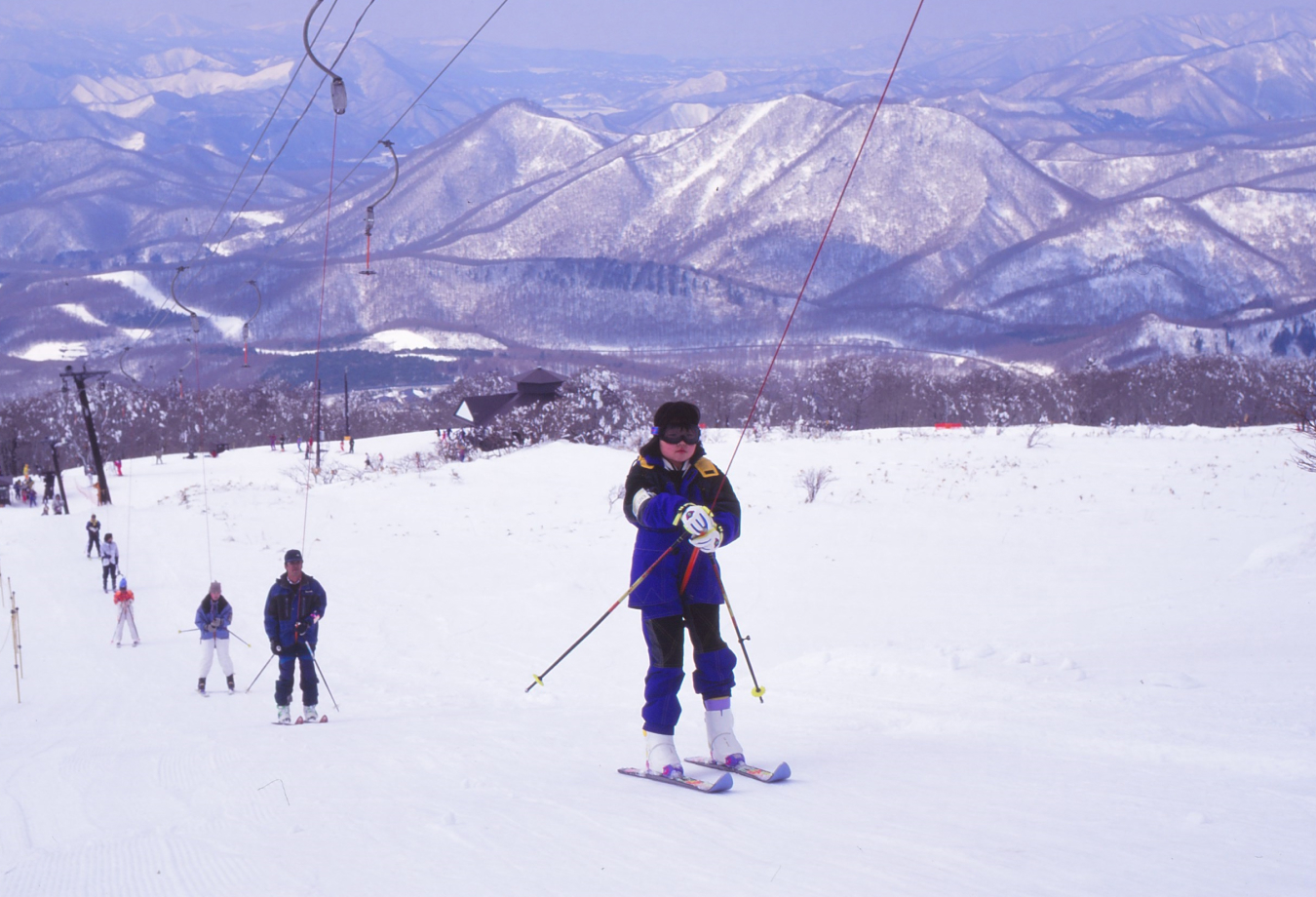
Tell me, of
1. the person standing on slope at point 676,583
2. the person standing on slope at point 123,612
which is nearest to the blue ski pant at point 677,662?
the person standing on slope at point 676,583

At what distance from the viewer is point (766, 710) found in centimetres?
900

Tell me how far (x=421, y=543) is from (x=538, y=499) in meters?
5.60

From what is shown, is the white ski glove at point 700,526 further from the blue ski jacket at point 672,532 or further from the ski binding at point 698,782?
the ski binding at point 698,782

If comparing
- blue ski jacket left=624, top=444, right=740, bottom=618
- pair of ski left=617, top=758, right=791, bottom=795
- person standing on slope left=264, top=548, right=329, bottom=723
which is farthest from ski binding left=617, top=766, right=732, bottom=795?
person standing on slope left=264, top=548, right=329, bottom=723

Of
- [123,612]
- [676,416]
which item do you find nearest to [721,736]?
[676,416]

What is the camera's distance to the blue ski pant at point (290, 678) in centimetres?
974

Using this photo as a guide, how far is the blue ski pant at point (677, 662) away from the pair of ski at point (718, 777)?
0.27 metres

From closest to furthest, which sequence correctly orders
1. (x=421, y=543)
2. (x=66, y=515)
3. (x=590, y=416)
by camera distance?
(x=421, y=543) < (x=66, y=515) < (x=590, y=416)

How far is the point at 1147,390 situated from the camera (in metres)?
108

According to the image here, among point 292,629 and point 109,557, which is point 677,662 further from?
point 109,557

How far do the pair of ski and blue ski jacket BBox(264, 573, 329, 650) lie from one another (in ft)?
16.3

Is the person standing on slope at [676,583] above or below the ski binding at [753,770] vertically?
above

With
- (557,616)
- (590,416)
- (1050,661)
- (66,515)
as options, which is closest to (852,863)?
(1050,661)

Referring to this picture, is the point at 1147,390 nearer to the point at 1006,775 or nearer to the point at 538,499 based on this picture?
the point at 538,499
